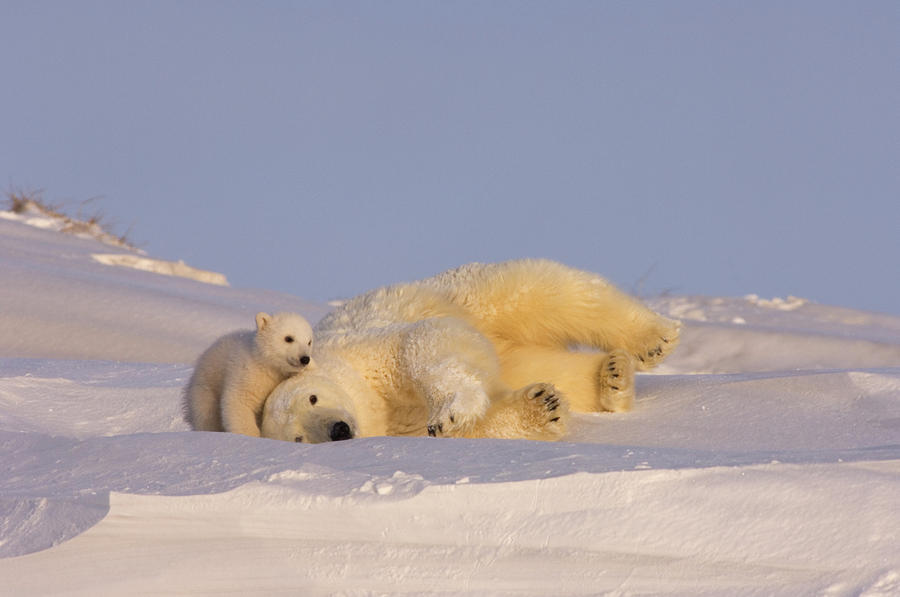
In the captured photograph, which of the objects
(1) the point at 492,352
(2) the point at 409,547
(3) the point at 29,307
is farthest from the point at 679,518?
(3) the point at 29,307

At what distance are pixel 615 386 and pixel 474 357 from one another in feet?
2.42

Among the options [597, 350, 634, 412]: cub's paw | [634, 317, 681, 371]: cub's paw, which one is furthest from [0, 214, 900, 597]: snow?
[634, 317, 681, 371]: cub's paw

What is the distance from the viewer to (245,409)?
383 cm

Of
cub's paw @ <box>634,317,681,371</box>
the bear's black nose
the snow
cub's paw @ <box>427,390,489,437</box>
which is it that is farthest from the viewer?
cub's paw @ <box>634,317,681,371</box>

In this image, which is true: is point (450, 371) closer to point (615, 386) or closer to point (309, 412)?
point (309, 412)

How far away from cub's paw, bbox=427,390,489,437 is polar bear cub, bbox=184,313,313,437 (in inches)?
19.2

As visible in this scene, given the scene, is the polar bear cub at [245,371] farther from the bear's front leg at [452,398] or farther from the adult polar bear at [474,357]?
the bear's front leg at [452,398]

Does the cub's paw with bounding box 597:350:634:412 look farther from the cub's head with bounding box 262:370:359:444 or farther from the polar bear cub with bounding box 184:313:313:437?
the polar bear cub with bounding box 184:313:313:437

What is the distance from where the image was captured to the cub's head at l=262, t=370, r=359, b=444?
353 centimetres

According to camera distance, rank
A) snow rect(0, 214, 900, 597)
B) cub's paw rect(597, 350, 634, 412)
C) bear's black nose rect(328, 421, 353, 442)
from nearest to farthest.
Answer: snow rect(0, 214, 900, 597) → bear's black nose rect(328, 421, 353, 442) → cub's paw rect(597, 350, 634, 412)

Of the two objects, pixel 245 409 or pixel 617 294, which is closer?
pixel 245 409

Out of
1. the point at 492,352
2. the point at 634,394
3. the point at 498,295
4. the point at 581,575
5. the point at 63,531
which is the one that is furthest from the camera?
the point at 498,295

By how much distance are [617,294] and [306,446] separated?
2.32 metres

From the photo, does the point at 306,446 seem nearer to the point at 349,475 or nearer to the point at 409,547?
the point at 349,475
